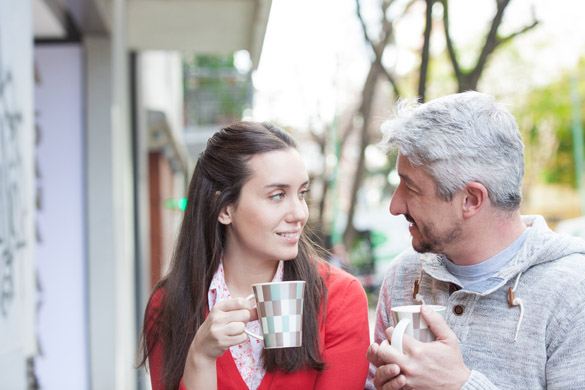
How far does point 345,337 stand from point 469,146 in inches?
35.0

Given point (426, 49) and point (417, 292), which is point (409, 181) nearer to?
point (417, 292)

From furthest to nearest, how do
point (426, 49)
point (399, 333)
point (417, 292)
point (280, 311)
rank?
point (426, 49) → point (417, 292) → point (280, 311) → point (399, 333)

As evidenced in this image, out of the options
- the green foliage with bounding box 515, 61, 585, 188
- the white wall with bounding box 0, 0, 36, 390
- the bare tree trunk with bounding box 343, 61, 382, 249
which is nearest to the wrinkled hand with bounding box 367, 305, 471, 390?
the white wall with bounding box 0, 0, 36, 390

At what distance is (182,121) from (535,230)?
79.8ft

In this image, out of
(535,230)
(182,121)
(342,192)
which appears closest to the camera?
(535,230)

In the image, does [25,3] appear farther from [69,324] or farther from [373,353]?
[69,324]

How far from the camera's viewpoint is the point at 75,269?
645cm

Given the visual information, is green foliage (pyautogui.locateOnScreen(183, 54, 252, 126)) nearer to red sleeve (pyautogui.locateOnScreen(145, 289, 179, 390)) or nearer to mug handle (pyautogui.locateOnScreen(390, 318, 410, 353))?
red sleeve (pyautogui.locateOnScreen(145, 289, 179, 390))

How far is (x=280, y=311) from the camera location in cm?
210

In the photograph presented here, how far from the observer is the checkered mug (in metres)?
2.10

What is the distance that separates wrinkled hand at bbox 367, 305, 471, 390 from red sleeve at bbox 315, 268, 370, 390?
1.59 ft

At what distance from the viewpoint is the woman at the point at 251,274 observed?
2.61 metres

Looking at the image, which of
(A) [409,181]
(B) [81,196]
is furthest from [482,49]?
(B) [81,196]

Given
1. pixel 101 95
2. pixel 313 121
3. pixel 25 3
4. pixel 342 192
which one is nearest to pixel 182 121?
pixel 313 121
